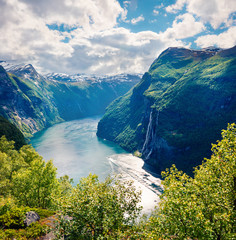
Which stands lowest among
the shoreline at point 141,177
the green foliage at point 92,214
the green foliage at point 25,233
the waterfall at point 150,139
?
the shoreline at point 141,177

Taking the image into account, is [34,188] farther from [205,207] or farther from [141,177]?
[141,177]

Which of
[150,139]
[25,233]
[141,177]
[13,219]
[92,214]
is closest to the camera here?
[92,214]

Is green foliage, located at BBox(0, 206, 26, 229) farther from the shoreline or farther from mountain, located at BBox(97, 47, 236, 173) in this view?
mountain, located at BBox(97, 47, 236, 173)

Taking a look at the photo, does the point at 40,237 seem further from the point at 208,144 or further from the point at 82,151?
the point at 82,151

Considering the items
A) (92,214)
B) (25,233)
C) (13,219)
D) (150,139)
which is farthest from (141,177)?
(92,214)

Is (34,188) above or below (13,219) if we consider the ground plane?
below

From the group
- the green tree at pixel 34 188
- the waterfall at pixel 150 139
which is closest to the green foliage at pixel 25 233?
the green tree at pixel 34 188

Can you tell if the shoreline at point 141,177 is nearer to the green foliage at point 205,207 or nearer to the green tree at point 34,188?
the green tree at point 34,188

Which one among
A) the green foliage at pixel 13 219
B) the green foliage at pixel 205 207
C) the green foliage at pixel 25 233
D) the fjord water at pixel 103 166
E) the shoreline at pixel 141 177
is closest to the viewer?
the green foliage at pixel 205 207

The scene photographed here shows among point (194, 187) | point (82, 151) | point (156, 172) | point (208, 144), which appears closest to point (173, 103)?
point (208, 144)
